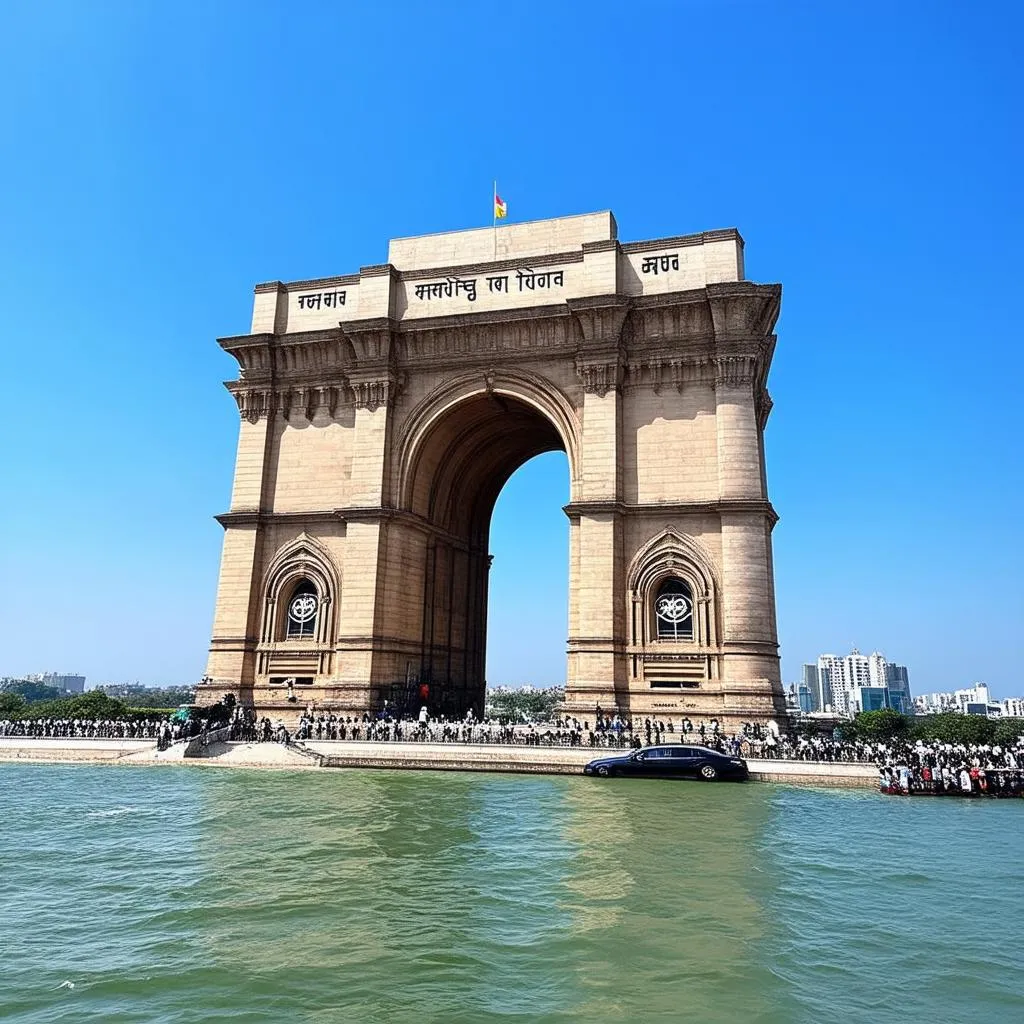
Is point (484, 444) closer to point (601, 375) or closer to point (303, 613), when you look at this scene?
point (601, 375)

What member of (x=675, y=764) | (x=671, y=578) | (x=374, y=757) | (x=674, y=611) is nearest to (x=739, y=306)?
(x=671, y=578)

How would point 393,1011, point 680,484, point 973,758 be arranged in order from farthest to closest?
point 680,484 → point 973,758 → point 393,1011

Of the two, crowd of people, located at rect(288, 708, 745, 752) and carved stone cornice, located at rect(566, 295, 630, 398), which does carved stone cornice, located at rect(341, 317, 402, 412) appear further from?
crowd of people, located at rect(288, 708, 745, 752)

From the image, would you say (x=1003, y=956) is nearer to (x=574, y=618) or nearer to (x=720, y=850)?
(x=720, y=850)

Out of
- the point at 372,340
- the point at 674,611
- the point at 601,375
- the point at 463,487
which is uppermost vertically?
the point at 372,340

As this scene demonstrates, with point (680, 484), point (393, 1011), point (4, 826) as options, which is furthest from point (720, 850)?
point (680, 484)

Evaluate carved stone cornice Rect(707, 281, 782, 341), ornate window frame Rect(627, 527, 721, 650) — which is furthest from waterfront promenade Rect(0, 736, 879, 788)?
carved stone cornice Rect(707, 281, 782, 341)
